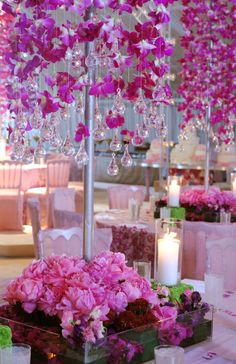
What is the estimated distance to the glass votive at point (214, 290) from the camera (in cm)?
283

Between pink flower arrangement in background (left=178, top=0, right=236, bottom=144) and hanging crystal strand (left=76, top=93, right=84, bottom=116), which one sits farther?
pink flower arrangement in background (left=178, top=0, right=236, bottom=144)

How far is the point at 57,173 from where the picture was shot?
932 centimetres

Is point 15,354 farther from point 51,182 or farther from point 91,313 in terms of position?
point 51,182

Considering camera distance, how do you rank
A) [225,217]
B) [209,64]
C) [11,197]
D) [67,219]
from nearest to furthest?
1. [225,217]
2. [67,219]
3. [209,64]
4. [11,197]

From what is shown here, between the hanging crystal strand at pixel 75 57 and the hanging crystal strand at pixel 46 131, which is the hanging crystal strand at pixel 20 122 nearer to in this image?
the hanging crystal strand at pixel 46 131

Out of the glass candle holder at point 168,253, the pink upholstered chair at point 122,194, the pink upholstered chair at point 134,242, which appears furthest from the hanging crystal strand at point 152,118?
the pink upholstered chair at point 122,194

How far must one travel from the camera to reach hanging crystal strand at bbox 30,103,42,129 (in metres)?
2.20

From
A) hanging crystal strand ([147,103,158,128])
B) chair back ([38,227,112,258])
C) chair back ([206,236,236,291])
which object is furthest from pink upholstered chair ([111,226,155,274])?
hanging crystal strand ([147,103,158,128])

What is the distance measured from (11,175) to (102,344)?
6754 millimetres

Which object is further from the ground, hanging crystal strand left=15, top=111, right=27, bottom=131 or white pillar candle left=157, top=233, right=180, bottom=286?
hanging crystal strand left=15, top=111, right=27, bottom=131

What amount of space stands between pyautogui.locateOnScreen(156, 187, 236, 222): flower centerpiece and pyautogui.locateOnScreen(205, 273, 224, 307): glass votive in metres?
2.36

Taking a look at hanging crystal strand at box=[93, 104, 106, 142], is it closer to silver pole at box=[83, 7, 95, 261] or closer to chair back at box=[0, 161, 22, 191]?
silver pole at box=[83, 7, 95, 261]

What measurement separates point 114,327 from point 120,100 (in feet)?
2.32

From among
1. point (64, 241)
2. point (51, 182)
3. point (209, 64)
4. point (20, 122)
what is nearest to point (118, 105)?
point (20, 122)
